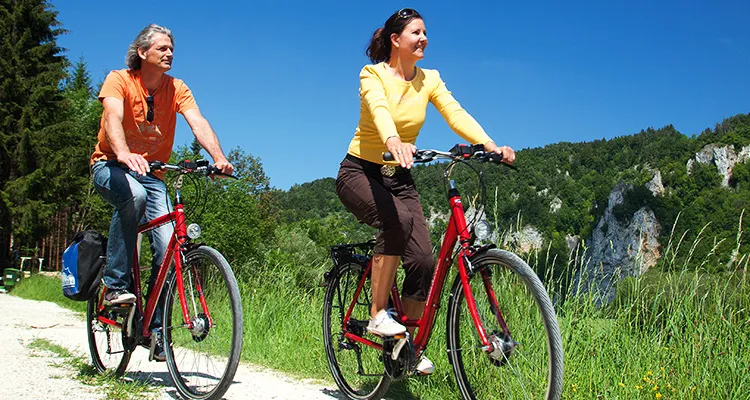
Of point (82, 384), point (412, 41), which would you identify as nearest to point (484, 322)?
point (412, 41)

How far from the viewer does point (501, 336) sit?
287 centimetres

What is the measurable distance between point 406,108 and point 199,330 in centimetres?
161

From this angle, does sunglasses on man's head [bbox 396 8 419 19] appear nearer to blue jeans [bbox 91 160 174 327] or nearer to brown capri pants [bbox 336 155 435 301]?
brown capri pants [bbox 336 155 435 301]

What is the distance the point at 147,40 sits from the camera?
3.98m

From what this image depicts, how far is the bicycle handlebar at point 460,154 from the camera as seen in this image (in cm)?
290

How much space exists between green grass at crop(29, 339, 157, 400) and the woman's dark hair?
88.7 inches

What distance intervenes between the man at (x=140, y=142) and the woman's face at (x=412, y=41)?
1.20 meters

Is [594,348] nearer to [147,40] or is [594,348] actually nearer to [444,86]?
[444,86]

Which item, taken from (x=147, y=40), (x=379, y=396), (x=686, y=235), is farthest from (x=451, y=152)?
(x=686, y=235)

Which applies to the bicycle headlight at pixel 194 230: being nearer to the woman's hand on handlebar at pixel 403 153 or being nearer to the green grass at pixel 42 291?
the woman's hand on handlebar at pixel 403 153

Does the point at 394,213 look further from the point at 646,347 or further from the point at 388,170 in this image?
the point at 646,347

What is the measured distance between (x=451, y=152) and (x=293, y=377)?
2.35m

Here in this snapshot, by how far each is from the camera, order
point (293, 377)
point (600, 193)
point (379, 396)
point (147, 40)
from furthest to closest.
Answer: point (600, 193)
point (293, 377)
point (147, 40)
point (379, 396)

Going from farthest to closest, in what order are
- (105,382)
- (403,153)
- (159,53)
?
(105,382)
(159,53)
(403,153)
